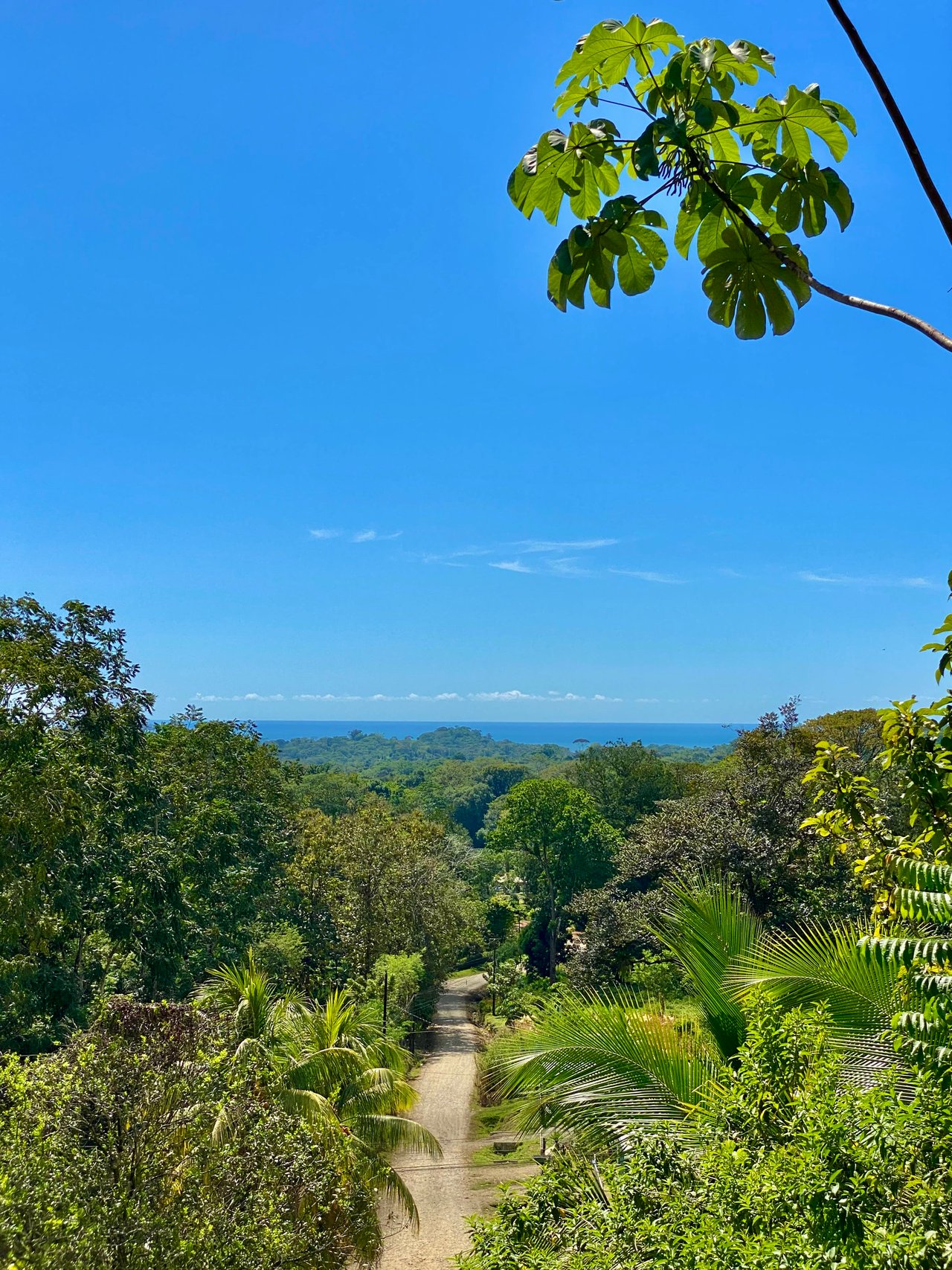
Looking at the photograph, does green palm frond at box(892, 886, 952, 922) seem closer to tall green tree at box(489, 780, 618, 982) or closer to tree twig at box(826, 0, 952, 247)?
tree twig at box(826, 0, 952, 247)

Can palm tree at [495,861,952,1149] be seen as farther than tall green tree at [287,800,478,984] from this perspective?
No

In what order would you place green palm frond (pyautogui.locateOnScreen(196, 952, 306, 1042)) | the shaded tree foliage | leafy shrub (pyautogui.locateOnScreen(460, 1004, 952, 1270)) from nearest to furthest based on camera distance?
leafy shrub (pyautogui.locateOnScreen(460, 1004, 952, 1270)), green palm frond (pyautogui.locateOnScreen(196, 952, 306, 1042)), the shaded tree foliage

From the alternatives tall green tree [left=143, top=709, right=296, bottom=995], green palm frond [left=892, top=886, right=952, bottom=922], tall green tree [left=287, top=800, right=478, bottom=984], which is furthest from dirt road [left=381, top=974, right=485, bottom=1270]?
green palm frond [left=892, top=886, right=952, bottom=922]

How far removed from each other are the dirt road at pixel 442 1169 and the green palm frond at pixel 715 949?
6.42 m

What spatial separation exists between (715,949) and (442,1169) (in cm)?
1416

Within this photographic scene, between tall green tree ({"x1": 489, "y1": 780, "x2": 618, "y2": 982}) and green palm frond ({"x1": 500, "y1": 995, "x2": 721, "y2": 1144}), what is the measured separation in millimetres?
27214

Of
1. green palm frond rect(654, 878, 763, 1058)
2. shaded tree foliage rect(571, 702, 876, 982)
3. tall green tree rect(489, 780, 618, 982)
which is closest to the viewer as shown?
green palm frond rect(654, 878, 763, 1058)

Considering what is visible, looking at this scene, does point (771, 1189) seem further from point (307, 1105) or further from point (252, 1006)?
point (252, 1006)

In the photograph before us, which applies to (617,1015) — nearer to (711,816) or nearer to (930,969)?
(930,969)

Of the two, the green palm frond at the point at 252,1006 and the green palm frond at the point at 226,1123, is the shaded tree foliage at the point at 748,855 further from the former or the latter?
the green palm frond at the point at 226,1123

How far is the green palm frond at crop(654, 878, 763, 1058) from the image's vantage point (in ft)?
15.4

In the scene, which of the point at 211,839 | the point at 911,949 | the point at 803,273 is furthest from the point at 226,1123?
the point at 211,839

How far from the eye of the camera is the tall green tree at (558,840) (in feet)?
104

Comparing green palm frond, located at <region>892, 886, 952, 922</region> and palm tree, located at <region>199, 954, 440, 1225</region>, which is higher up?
green palm frond, located at <region>892, 886, 952, 922</region>
